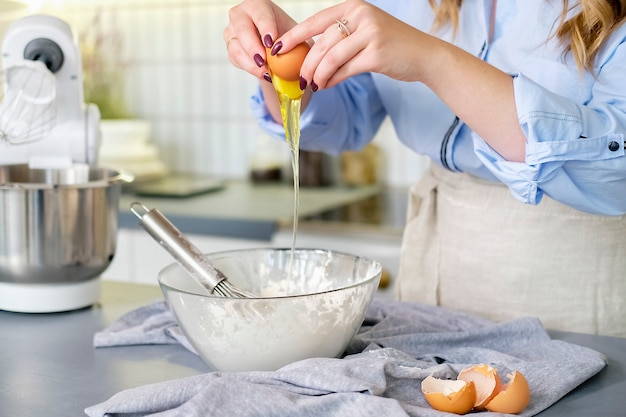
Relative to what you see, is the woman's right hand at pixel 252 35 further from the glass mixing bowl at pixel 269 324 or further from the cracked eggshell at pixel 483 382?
the cracked eggshell at pixel 483 382

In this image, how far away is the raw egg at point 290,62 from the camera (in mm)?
1034

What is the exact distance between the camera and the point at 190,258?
1.06 metres

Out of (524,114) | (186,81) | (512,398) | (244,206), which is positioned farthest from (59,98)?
(186,81)

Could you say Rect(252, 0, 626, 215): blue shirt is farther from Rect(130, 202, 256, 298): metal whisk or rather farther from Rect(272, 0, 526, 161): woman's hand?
Rect(130, 202, 256, 298): metal whisk

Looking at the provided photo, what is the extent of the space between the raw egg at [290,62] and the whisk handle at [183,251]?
0.75ft

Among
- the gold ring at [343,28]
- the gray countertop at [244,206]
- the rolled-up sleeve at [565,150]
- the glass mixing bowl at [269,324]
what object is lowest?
the gray countertop at [244,206]

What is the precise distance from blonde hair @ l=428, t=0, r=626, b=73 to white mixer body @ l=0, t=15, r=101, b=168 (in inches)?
28.4

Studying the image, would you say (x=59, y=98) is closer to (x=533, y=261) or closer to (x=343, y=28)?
(x=343, y=28)

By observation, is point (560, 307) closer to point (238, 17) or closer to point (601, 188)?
point (601, 188)

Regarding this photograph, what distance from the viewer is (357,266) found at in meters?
1.14

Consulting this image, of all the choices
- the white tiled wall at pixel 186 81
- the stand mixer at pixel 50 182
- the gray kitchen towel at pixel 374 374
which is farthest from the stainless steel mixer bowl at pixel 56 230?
the white tiled wall at pixel 186 81

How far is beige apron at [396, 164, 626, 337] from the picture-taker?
133 cm

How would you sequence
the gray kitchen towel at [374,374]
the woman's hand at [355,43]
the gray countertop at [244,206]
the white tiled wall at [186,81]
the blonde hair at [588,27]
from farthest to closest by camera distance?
1. the white tiled wall at [186,81]
2. the gray countertop at [244,206]
3. the blonde hair at [588,27]
4. the woman's hand at [355,43]
5. the gray kitchen towel at [374,374]

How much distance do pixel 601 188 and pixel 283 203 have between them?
4.78ft
